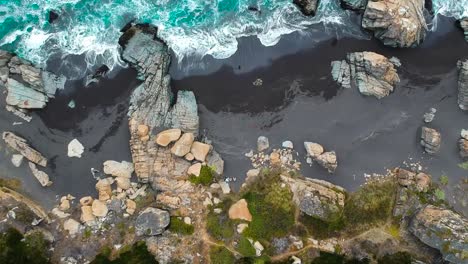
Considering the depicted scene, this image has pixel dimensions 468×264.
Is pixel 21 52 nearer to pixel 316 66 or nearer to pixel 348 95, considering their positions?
pixel 316 66

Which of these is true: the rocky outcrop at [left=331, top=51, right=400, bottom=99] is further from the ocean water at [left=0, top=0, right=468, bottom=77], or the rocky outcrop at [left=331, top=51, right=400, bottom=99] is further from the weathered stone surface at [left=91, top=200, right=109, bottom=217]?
the weathered stone surface at [left=91, top=200, right=109, bottom=217]

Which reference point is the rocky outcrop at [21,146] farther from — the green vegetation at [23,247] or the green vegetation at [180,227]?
the green vegetation at [180,227]

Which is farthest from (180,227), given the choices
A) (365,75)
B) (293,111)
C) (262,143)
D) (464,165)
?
(464,165)

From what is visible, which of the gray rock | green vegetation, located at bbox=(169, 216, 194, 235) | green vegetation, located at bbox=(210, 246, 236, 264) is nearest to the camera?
green vegetation, located at bbox=(210, 246, 236, 264)

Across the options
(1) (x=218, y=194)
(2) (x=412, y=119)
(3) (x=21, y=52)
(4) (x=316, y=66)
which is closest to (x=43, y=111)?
(3) (x=21, y=52)

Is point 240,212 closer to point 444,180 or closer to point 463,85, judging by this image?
point 444,180

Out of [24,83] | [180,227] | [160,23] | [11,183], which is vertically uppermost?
[160,23]

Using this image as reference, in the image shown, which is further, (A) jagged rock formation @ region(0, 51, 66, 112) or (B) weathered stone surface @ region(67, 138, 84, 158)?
(B) weathered stone surface @ region(67, 138, 84, 158)

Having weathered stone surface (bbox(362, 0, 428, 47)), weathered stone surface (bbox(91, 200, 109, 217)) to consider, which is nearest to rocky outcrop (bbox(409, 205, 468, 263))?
weathered stone surface (bbox(362, 0, 428, 47))
